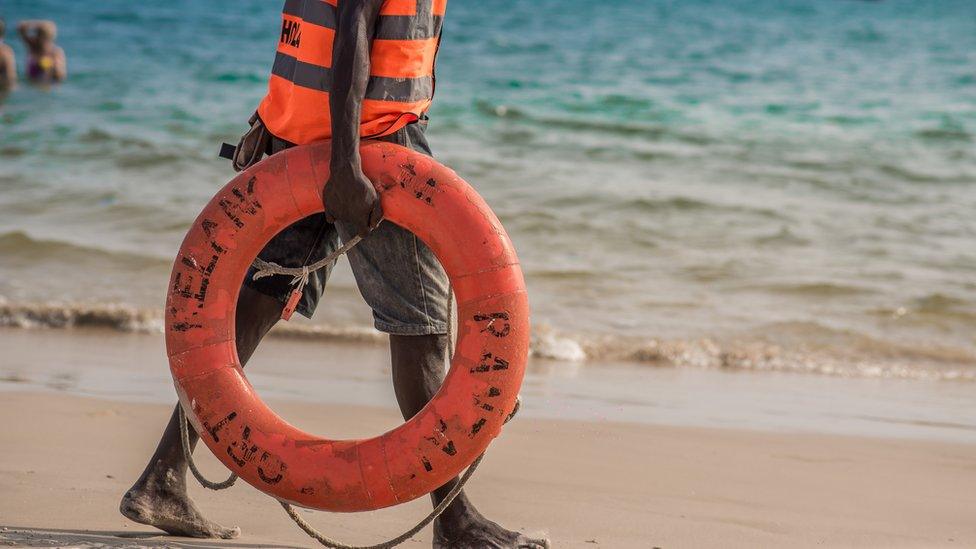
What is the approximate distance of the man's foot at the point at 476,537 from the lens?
2.34m

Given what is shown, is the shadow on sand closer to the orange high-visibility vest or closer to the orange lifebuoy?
the orange lifebuoy

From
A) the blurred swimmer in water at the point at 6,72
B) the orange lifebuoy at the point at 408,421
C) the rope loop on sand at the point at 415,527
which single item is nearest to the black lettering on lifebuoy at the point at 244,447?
the orange lifebuoy at the point at 408,421

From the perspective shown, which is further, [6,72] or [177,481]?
[6,72]

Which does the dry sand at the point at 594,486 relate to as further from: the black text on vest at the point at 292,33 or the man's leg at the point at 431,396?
the black text on vest at the point at 292,33

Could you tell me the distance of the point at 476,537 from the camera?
2.34 metres

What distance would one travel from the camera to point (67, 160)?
9.13 m

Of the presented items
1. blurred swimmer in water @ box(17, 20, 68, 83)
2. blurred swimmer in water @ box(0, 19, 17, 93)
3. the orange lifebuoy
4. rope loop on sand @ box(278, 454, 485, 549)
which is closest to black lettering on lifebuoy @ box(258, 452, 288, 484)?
the orange lifebuoy

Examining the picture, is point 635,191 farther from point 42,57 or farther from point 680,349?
point 42,57

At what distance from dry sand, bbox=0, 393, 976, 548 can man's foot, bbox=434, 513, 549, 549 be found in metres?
0.15

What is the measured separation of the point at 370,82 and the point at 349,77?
0.35 feet

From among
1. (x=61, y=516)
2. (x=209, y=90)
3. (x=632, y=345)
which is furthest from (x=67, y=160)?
(x=61, y=516)

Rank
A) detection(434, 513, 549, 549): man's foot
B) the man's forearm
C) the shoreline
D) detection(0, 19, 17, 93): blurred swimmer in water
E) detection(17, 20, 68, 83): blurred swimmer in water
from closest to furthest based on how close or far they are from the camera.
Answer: the man's forearm, detection(434, 513, 549, 549): man's foot, the shoreline, detection(0, 19, 17, 93): blurred swimmer in water, detection(17, 20, 68, 83): blurred swimmer in water

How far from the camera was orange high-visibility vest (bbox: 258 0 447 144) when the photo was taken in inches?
85.3

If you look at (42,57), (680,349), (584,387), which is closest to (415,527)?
(584,387)
